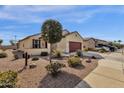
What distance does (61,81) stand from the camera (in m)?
11.7

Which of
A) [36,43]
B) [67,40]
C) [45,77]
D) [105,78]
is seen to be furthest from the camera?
[67,40]

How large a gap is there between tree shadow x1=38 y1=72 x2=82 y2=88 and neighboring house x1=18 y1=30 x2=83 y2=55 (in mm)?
10674

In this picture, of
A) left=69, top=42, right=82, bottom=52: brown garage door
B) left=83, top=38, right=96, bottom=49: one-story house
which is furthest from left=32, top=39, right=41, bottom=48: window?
left=83, top=38, right=96, bottom=49: one-story house

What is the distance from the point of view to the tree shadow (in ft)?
36.2

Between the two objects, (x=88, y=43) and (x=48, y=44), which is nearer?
(x=48, y=44)

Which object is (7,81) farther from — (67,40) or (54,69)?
(67,40)

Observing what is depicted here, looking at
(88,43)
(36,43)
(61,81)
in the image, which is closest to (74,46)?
(88,43)

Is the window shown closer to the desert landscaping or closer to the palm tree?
the desert landscaping

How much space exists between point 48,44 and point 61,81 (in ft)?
41.3

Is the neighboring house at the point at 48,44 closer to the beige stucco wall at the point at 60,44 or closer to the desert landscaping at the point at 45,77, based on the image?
the beige stucco wall at the point at 60,44

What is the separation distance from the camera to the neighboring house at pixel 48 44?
23375 mm

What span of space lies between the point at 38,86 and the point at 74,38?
15.8 metres

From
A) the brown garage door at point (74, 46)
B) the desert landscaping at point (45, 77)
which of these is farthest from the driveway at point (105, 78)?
the brown garage door at point (74, 46)

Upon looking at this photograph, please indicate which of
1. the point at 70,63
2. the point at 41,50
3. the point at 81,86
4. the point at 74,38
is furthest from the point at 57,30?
the point at 74,38
